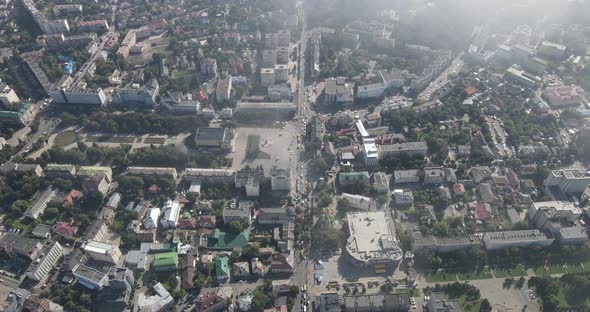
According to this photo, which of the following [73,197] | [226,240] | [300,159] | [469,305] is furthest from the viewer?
[300,159]

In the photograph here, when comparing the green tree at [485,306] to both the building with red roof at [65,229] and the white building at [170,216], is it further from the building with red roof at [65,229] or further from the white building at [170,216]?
the building with red roof at [65,229]

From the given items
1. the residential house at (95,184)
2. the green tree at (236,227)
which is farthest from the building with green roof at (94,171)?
the green tree at (236,227)

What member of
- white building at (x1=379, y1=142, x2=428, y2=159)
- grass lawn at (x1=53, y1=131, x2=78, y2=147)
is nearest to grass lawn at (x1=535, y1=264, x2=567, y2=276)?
white building at (x1=379, y1=142, x2=428, y2=159)

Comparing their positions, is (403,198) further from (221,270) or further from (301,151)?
(221,270)

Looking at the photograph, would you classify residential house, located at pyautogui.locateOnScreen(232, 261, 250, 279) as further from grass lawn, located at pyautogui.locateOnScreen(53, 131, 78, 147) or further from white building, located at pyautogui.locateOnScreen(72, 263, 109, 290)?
grass lawn, located at pyautogui.locateOnScreen(53, 131, 78, 147)

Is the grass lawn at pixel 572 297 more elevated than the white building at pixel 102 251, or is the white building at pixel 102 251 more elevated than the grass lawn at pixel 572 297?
the white building at pixel 102 251

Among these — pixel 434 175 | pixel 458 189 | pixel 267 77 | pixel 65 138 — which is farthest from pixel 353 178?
pixel 65 138
